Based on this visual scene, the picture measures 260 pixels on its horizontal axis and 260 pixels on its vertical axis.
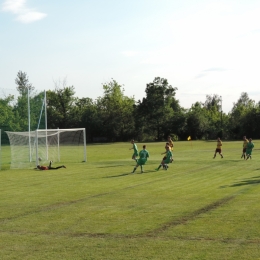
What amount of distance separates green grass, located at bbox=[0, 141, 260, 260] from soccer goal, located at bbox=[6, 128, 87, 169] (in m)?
12.1

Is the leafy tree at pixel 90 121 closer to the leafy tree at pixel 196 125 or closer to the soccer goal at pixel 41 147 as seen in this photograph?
the leafy tree at pixel 196 125

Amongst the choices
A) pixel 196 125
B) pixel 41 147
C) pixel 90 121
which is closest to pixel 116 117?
pixel 90 121

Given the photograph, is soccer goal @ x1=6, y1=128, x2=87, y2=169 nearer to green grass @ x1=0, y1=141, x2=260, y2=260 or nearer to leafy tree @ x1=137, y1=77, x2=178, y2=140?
green grass @ x1=0, y1=141, x2=260, y2=260

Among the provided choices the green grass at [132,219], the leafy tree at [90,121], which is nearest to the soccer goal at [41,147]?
the green grass at [132,219]

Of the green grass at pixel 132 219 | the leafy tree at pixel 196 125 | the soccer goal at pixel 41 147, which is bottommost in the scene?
the green grass at pixel 132 219

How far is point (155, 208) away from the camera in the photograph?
1355 cm

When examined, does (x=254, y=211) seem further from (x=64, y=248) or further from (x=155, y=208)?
(x=64, y=248)

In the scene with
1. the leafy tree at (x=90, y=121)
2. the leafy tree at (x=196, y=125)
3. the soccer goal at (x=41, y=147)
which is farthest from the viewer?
the leafy tree at (x=196, y=125)

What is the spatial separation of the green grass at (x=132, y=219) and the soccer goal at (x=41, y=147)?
12.1 meters

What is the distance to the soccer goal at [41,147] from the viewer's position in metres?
33.4

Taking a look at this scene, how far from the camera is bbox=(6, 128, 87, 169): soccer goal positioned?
33.4 meters

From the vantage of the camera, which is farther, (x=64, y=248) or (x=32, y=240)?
(x=32, y=240)

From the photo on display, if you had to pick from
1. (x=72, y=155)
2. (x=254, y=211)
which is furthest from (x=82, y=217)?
(x=72, y=155)

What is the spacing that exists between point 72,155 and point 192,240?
33.7 metres
